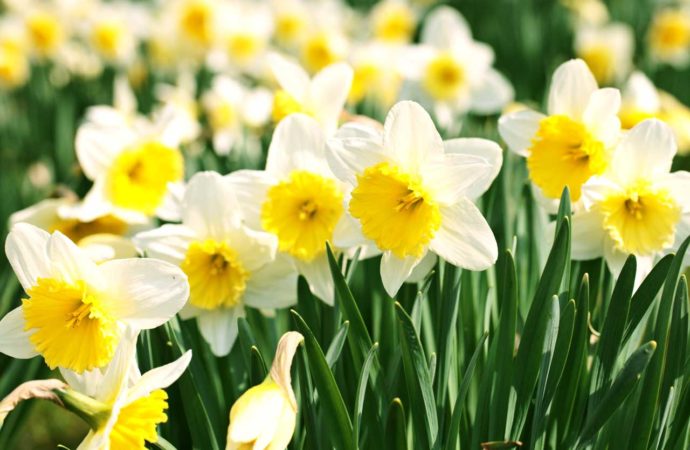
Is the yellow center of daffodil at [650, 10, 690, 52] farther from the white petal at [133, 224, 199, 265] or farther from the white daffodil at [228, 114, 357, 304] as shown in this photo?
the white petal at [133, 224, 199, 265]

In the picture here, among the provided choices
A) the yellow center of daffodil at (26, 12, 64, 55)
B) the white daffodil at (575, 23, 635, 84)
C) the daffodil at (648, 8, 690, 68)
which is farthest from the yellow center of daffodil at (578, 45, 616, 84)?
the yellow center of daffodil at (26, 12, 64, 55)

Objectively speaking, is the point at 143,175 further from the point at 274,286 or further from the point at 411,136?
the point at 411,136

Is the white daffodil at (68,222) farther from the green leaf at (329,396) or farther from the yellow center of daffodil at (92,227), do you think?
the green leaf at (329,396)

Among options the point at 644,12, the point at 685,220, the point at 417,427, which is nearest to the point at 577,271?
the point at 685,220

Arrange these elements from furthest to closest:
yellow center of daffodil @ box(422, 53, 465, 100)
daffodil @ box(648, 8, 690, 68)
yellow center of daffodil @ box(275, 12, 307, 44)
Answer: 1. yellow center of daffodil @ box(275, 12, 307, 44)
2. daffodil @ box(648, 8, 690, 68)
3. yellow center of daffodil @ box(422, 53, 465, 100)

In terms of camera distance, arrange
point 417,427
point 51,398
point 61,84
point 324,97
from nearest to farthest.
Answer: point 51,398 → point 417,427 → point 324,97 → point 61,84

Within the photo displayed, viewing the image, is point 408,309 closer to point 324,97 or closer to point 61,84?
point 324,97
